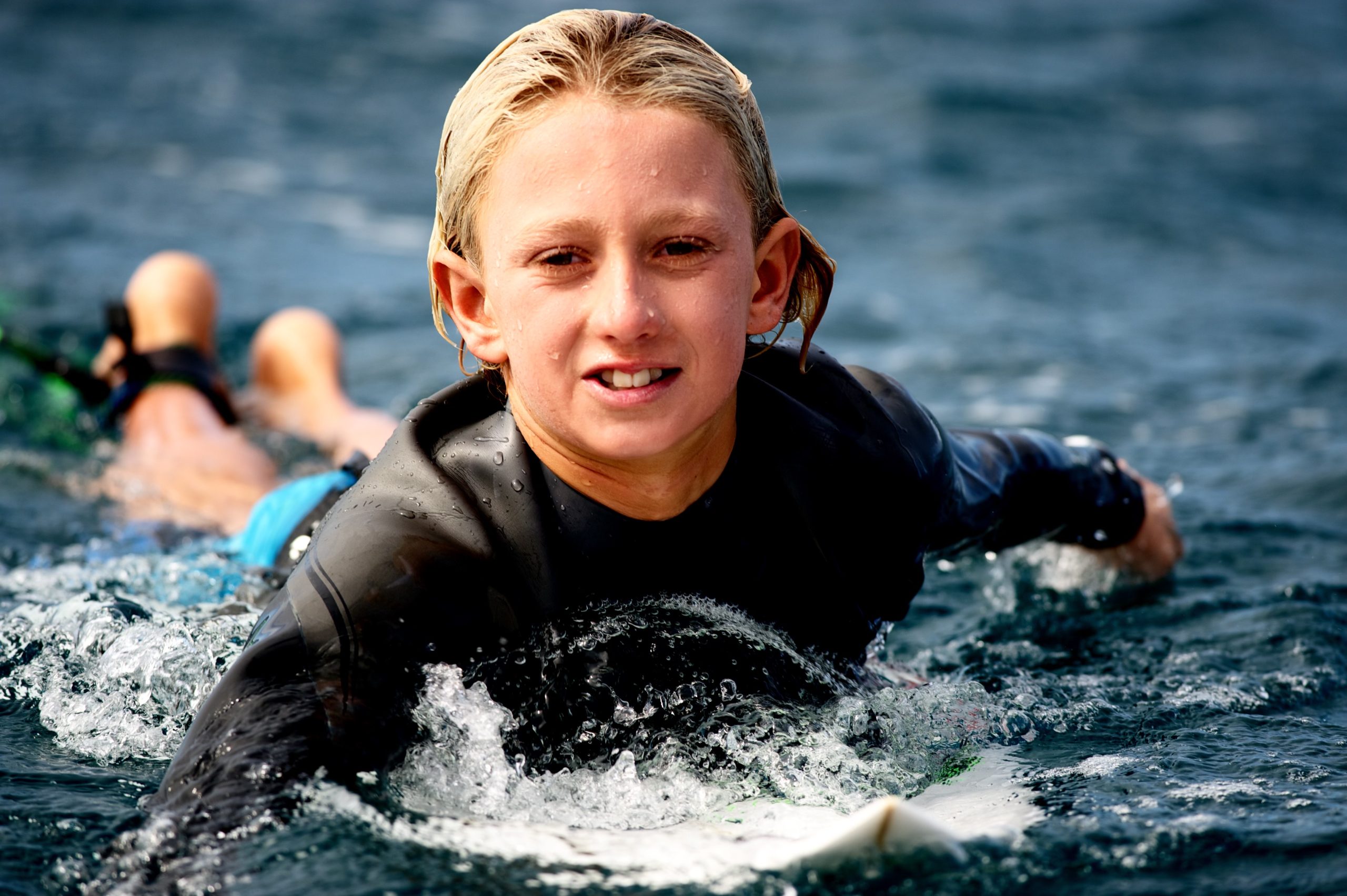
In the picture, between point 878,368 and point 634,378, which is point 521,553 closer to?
point 634,378

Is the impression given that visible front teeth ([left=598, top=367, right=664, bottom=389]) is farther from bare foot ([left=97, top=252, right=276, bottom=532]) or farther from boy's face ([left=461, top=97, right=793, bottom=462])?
bare foot ([left=97, top=252, right=276, bottom=532])

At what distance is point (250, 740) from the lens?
82.0 inches

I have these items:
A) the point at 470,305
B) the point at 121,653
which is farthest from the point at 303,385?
the point at 470,305

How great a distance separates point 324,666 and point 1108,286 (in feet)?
21.4

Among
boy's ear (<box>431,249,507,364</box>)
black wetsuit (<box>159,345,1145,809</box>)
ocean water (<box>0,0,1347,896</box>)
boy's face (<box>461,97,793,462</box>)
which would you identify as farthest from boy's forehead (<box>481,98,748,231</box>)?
ocean water (<box>0,0,1347,896</box>)

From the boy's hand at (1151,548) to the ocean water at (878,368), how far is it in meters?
0.08

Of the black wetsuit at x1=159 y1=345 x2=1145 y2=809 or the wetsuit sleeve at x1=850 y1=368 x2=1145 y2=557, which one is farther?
the wetsuit sleeve at x1=850 y1=368 x2=1145 y2=557

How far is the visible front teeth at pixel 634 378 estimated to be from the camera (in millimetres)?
2236

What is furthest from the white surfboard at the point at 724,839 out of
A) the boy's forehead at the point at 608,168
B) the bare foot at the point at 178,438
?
the bare foot at the point at 178,438

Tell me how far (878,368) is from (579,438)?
443 centimetres

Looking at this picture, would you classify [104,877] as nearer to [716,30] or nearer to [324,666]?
[324,666]

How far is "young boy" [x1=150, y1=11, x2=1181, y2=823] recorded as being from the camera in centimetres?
217

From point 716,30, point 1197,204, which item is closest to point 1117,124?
point 1197,204

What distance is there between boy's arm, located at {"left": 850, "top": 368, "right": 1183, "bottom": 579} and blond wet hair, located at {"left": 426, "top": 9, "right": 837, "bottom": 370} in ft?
2.07
